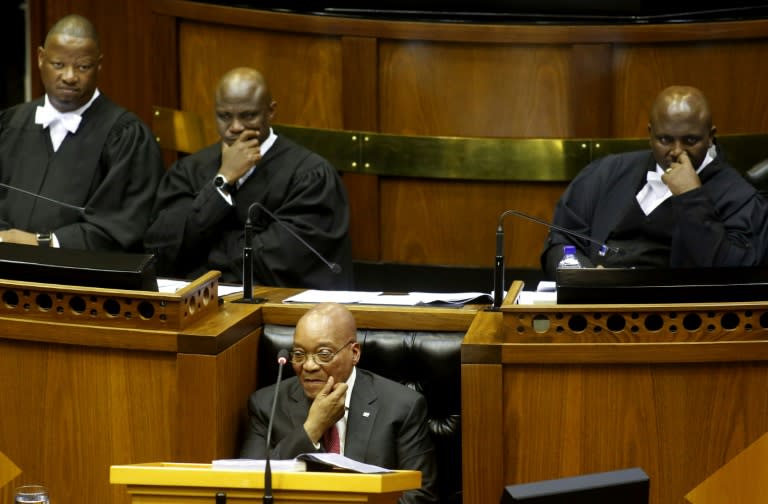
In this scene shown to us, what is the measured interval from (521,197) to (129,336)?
3127mm

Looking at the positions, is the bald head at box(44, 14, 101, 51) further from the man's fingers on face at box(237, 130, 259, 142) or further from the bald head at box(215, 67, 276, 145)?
the man's fingers on face at box(237, 130, 259, 142)

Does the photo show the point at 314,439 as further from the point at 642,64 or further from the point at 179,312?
the point at 642,64

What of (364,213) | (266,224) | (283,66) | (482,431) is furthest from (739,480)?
(283,66)

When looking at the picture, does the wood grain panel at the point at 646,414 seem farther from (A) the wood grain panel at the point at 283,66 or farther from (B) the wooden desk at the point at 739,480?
(A) the wood grain panel at the point at 283,66

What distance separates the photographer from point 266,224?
5961 mm

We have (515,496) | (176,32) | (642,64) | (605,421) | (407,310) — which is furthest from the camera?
(176,32)

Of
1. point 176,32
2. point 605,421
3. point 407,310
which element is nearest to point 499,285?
point 407,310

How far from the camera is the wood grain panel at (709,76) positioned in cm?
685

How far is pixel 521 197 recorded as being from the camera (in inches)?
279

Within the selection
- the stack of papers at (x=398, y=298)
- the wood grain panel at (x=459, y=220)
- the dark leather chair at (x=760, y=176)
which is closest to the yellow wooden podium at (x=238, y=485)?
the stack of papers at (x=398, y=298)

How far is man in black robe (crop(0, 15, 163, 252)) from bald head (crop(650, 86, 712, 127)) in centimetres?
218

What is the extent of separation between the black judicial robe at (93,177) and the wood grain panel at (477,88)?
138 centimetres

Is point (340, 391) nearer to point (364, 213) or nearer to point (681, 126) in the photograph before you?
point (681, 126)

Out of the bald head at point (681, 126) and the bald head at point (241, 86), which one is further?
the bald head at point (241, 86)
